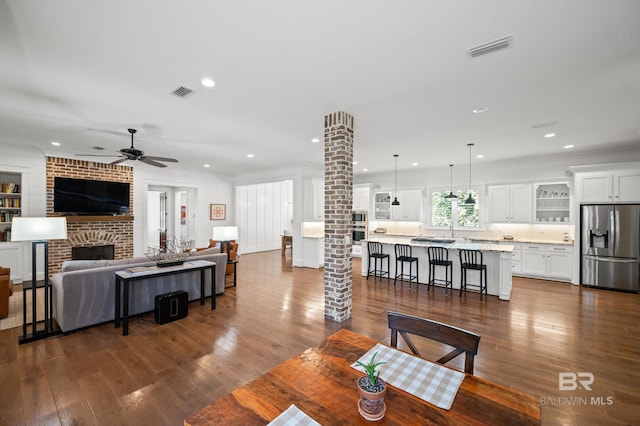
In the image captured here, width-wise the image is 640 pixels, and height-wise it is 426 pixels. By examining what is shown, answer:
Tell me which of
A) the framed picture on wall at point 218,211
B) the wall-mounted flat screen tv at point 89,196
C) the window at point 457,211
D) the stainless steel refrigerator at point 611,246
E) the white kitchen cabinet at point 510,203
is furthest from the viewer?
the framed picture on wall at point 218,211

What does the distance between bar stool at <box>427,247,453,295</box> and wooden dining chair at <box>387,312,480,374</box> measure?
4.12 meters

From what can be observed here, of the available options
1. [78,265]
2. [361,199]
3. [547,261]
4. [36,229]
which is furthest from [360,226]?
[36,229]

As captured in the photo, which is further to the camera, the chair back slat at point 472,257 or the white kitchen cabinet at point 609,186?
the white kitchen cabinet at point 609,186

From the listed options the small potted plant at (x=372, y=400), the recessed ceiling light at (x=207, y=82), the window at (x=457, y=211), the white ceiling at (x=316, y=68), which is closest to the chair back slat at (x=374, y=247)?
the white ceiling at (x=316, y=68)

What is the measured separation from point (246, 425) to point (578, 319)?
16.8ft

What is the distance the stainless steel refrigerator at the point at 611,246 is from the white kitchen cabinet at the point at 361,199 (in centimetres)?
535

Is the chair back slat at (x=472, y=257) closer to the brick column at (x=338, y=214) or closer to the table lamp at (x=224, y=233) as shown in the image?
the brick column at (x=338, y=214)

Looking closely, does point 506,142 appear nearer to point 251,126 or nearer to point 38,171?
point 251,126

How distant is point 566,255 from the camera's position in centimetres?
620

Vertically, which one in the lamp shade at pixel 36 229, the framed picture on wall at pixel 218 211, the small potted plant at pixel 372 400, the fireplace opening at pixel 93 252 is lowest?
the fireplace opening at pixel 93 252

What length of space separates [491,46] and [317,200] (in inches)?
246

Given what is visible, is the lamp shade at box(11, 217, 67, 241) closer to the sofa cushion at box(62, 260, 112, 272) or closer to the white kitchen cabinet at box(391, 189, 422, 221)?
the sofa cushion at box(62, 260, 112, 272)

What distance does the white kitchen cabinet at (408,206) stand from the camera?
28.4 feet

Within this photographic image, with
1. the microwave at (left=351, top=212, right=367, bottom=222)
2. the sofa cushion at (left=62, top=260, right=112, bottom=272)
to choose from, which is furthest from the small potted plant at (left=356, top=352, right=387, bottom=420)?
the microwave at (left=351, top=212, right=367, bottom=222)
